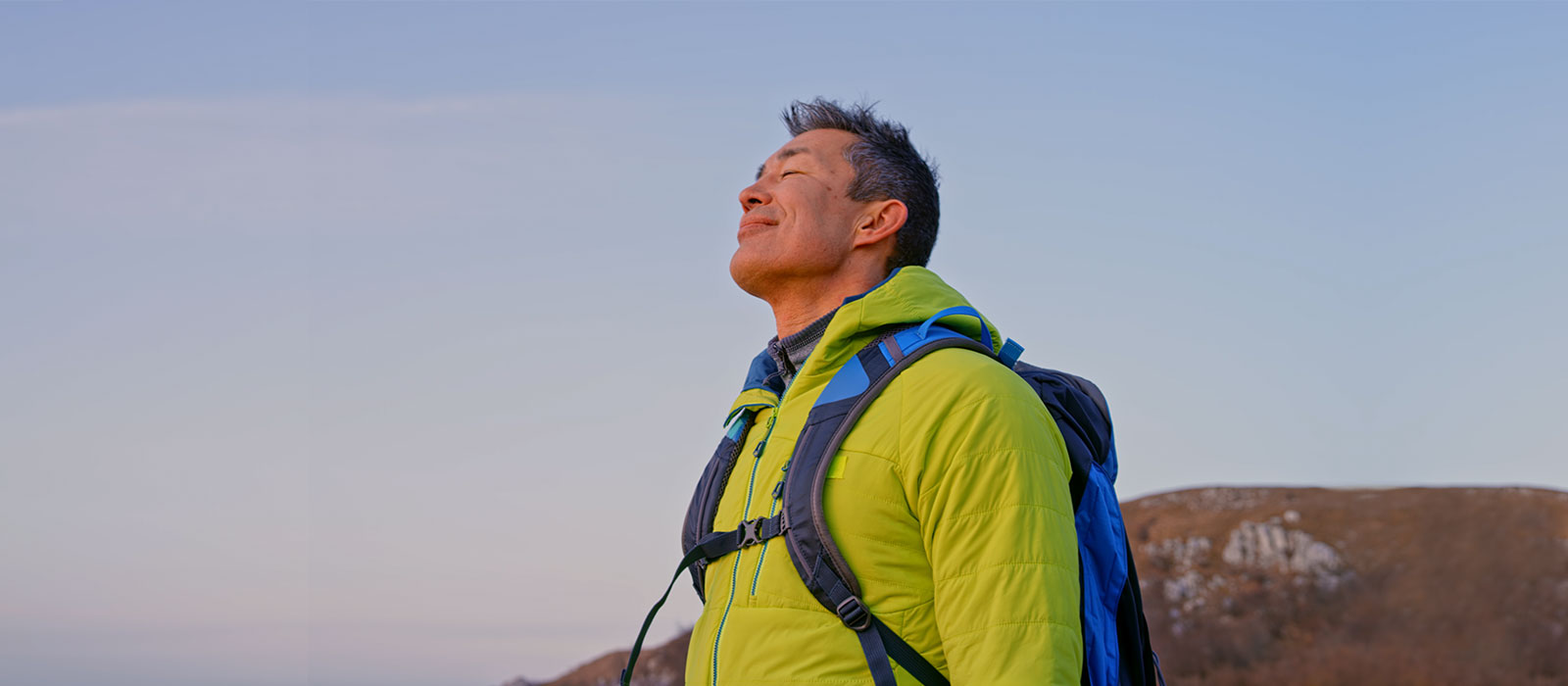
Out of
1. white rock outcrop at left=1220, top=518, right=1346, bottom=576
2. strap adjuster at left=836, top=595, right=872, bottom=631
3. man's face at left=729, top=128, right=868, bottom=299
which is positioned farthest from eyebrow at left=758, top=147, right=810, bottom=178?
white rock outcrop at left=1220, top=518, right=1346, bottom=576

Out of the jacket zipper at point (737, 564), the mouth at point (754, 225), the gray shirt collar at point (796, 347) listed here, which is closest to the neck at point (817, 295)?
the gray shirt collar at point (796, 347)

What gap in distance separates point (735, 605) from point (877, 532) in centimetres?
41

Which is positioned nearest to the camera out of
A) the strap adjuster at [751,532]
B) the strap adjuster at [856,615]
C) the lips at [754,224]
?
the strap adjuster at [856,615]

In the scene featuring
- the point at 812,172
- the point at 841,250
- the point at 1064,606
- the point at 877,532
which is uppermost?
the point at 812,172

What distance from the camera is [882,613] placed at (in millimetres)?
2861

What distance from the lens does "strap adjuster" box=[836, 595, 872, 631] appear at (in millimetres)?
2803

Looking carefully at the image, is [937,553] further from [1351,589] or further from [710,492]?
[1351,589]

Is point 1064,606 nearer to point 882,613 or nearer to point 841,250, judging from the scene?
point 882,613

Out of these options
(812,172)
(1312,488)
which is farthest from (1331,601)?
(812,172)

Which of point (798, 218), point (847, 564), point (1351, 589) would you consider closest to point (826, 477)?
point (847, 564)

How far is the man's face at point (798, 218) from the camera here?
3682 mm

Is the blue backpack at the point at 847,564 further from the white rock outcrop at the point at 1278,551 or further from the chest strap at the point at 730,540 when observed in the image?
the white rock outcrop at the point at 1278,551

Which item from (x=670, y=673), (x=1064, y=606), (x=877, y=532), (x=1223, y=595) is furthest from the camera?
(x=1223, y=595)

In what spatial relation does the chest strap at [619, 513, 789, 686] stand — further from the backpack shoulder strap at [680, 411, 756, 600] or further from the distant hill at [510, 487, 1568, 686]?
the distant hill at [510, 487, 1568, 686]
